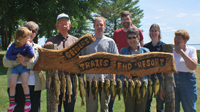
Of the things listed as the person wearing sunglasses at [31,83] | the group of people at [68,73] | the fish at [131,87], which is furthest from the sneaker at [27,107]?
the fish at [131,87]

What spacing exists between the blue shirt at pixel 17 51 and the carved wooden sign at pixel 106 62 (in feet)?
0.76

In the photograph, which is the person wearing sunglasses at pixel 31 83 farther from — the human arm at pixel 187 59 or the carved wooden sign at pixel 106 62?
the human arm at pixel 187 59

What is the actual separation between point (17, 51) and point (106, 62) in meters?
1.72

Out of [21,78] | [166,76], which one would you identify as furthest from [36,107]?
[166,76]

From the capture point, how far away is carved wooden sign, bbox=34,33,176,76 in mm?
2965

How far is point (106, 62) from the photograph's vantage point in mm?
2996

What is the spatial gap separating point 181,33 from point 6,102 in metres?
6.53

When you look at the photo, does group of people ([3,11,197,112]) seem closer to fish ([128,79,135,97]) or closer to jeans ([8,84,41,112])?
jeans ([8,84,41,112])

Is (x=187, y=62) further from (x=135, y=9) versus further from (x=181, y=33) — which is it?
(x=135, y=9)

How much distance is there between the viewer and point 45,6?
12445mm

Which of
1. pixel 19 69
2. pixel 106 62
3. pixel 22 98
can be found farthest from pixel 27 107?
pixel 106 62

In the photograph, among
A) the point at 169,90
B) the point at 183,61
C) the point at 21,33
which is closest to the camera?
the point at 21,33

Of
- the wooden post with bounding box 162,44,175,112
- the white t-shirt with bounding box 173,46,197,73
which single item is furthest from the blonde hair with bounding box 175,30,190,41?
the wooden post with bounding box 162,44,175,112

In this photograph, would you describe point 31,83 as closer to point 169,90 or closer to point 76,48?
point 76,48
